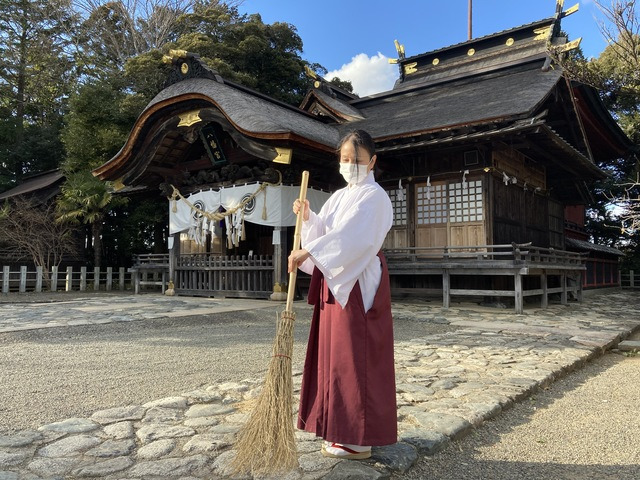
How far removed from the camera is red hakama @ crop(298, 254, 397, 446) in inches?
88.6

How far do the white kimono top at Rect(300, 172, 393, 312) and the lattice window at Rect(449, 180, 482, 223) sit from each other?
849cm

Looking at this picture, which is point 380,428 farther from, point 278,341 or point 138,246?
point 138,246

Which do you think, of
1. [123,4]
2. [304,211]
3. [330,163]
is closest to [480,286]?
[330,163]

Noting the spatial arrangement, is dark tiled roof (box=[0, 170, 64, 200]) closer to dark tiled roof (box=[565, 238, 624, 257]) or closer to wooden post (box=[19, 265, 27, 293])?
wooden post (box=[19, 265, 27, 293])

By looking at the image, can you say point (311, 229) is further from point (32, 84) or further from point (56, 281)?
point (32, 84)

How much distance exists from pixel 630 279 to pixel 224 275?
1985cm

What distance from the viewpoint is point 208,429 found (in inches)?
108

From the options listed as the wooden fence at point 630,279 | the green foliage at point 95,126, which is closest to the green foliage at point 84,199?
the green foliage at point 95,126

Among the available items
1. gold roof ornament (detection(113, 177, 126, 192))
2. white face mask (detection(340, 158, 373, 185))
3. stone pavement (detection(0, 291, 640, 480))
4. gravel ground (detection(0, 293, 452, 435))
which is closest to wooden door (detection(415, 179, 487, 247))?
gravel ground (detection(0, 293, 452, 435))

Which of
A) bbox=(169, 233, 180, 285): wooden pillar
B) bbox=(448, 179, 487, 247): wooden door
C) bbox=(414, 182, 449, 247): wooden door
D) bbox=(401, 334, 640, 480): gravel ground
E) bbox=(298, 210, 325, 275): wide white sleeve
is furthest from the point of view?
bbox=(169, 233, 180, 285): wooden pillar

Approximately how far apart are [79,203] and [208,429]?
53.8 feet

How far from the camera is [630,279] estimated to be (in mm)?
21625

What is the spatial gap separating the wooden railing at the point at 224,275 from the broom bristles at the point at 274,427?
8.41 metres

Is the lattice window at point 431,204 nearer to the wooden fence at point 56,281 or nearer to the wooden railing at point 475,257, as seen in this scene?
the wooden railing at point 475,257
